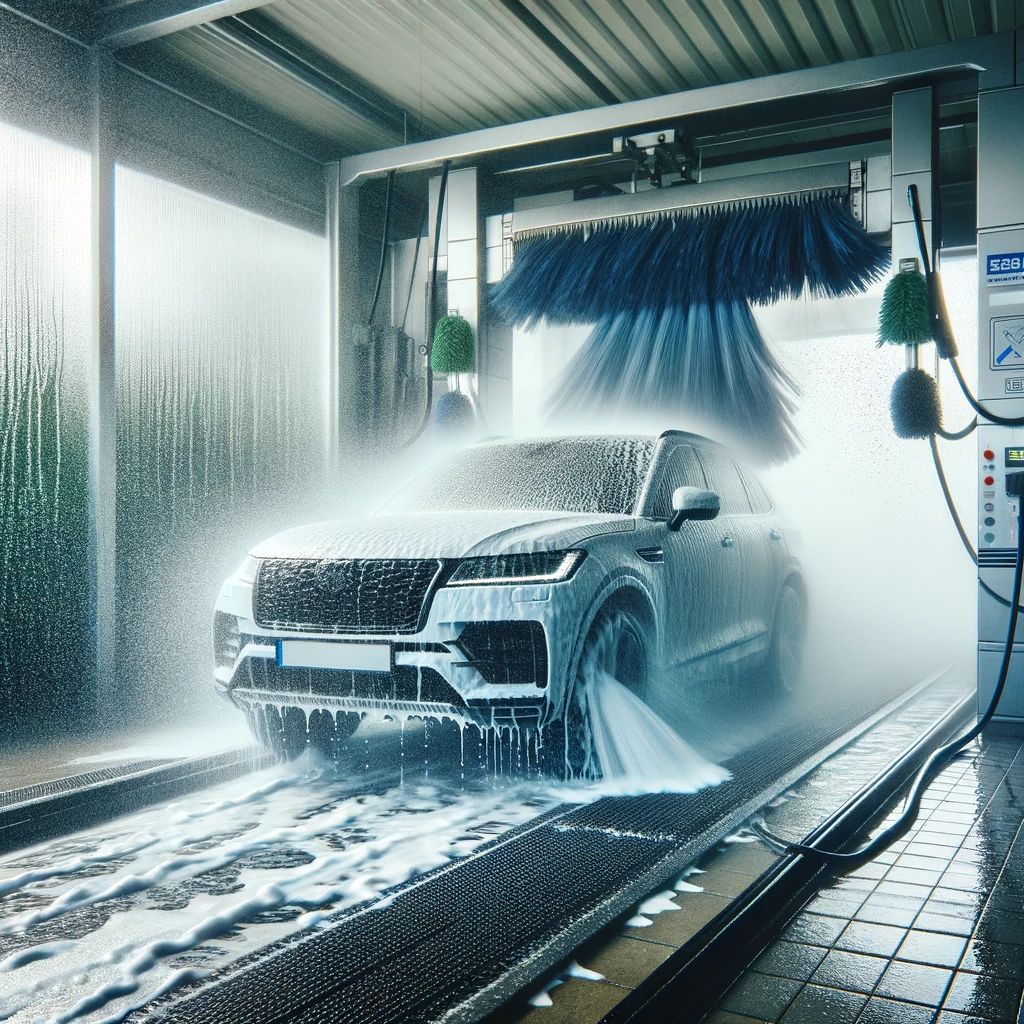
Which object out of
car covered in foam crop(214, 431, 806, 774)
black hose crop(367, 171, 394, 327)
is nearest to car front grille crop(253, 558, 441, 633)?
car covered in foam crop(214, 431, 806, 774)

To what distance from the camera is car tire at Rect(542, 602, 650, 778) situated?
13.7 feet

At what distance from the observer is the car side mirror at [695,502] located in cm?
490

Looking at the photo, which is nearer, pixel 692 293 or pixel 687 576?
pixel 687 576

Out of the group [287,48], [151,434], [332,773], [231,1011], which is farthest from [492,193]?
[231,1011]

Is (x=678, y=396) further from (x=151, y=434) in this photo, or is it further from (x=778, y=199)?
(x=151, y=434)

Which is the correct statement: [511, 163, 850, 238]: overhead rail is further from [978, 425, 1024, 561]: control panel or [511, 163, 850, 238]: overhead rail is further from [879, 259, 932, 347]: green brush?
[978, 425, 1024, 561]: control panel

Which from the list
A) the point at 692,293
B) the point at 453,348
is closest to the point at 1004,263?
the point at 692,293

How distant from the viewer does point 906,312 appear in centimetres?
584

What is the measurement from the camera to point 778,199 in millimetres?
6688

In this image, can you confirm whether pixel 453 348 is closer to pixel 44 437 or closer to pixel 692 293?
pixel 692 293

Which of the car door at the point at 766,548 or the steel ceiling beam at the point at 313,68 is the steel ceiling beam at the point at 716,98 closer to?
the steel ceiling beam at the point at 313,68

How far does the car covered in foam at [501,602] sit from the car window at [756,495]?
87 centimetres

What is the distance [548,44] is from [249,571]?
13.1 ft

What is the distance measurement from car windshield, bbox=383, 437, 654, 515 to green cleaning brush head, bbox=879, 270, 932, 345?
5.27ft
